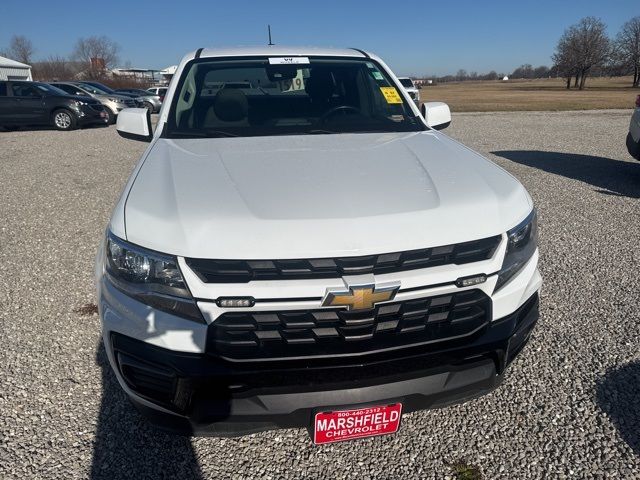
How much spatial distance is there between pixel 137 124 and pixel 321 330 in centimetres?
256

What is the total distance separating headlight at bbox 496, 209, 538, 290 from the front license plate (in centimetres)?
65

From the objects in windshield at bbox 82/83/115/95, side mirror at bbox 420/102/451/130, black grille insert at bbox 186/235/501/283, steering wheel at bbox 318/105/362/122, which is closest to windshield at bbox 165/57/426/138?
steering wheel at bbox 318/105/362/122

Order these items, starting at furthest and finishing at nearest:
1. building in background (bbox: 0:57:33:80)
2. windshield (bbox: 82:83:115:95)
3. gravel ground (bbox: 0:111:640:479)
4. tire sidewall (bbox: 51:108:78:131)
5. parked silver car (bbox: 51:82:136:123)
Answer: building in background (bbox: 0:57:33:80) → windshield (bbox: 82:83:115:95) → parked silver car (bbox: 51:82:136:123) → tire sidewall (bbox: 51:108:78:131) → gravel ground (bbox: 0:111:640:479)

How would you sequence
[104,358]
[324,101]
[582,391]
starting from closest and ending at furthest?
[582,391] → [104,358] → [324,101]

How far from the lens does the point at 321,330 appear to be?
1653mm

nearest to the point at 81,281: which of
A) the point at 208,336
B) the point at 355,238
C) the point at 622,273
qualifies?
the point at 208,336

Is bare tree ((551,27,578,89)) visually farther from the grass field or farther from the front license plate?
the front license plate

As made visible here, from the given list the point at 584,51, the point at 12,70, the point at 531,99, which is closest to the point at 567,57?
the point at 584,51

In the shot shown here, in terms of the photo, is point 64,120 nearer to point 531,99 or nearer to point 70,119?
point 70,119

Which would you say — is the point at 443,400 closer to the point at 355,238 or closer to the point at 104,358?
the point at 355,238

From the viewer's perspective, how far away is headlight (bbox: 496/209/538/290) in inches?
73.9

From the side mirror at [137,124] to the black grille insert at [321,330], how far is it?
7.70ft

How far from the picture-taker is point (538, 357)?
9.52 feet

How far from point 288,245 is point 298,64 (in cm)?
228
